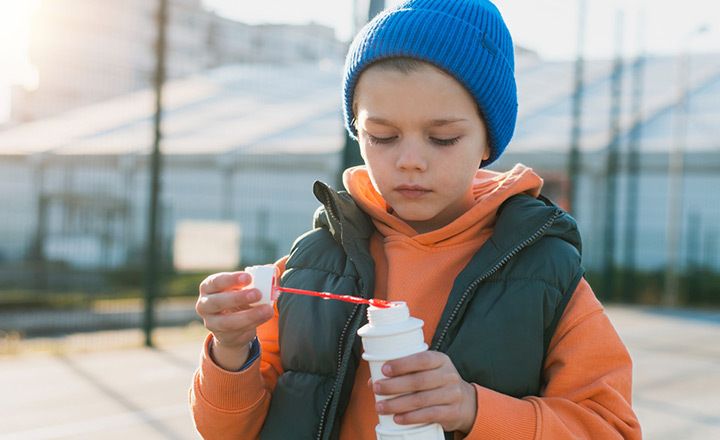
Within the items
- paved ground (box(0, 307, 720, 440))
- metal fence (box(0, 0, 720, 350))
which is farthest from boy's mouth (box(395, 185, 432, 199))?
metal fence (box(0, 0, 720, 350))

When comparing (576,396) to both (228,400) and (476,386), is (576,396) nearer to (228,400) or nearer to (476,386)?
(476,386)

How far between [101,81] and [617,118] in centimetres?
1141

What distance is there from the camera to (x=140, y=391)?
6.59 metres

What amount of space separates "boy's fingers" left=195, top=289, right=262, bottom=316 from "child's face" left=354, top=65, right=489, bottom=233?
33 cm

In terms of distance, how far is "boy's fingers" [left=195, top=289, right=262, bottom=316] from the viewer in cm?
138

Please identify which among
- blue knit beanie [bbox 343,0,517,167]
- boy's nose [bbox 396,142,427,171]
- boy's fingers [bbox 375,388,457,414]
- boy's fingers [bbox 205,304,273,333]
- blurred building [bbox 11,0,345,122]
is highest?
blurred building [bbox 11,0,345,122]

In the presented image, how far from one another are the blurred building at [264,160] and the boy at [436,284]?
22.4 ft

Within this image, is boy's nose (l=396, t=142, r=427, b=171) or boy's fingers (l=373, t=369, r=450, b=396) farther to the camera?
boy's nose (l=396, t=142, r=427, b=171)

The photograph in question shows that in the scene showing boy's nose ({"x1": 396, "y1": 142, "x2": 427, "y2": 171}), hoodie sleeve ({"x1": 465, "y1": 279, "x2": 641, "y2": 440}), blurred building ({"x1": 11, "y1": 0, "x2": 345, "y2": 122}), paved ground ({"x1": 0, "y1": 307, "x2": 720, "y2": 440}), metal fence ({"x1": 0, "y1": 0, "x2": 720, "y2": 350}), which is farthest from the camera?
metal fence ({"x1": 0, "y1": 0, "x2": 720, "y2": 350})

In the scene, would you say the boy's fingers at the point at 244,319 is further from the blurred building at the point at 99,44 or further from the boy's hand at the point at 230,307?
the blurred building at the point at 99,44

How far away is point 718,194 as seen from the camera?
17.1m

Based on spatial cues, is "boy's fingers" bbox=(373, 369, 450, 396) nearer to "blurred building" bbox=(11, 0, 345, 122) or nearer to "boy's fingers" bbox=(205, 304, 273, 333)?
"boy's fingers" bbox=(205, 304, 273, 333)

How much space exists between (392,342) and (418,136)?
1.45 ft

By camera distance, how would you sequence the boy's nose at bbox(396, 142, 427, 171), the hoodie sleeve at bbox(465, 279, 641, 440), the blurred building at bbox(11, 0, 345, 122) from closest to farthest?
the hoodie sleeve at bbox(465, 279, 641, 440), the boy's nose at bbox(396, 142, 427, 171), the blurred building at bbox(11, 0, 345, 122)
